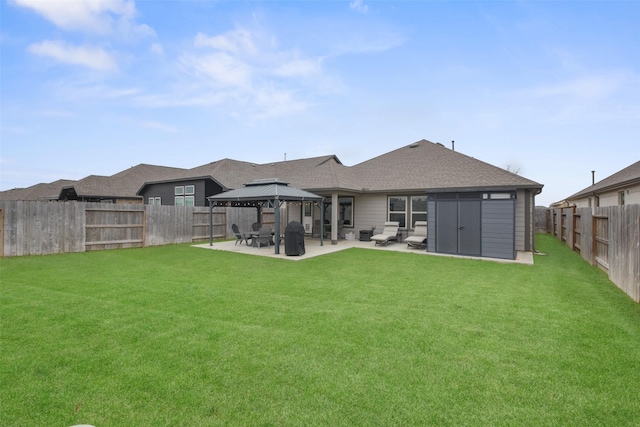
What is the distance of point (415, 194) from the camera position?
14.6 m

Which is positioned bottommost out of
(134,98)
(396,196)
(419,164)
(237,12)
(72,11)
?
(396,196)

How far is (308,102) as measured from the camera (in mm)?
15750

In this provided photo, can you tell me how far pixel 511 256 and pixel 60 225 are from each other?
15895 mm

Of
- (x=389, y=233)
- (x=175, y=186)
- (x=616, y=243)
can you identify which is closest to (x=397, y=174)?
(x=389, y=233)

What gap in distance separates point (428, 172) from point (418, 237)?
392 centimetres

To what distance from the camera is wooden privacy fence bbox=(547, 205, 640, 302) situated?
18.4 feet

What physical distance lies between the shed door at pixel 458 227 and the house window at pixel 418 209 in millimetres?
2951

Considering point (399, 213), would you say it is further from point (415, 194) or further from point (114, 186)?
point (114, 186)

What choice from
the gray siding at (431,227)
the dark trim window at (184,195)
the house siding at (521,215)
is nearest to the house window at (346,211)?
the gray siding at (431,227)

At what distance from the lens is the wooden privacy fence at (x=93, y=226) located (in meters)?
10.4

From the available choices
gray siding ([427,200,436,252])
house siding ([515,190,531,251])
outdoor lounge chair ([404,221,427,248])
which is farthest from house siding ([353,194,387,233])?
house siding ([515,190,531,251])

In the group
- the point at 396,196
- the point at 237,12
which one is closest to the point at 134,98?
the point at 237,12

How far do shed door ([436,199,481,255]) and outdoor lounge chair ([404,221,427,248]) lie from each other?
0.96m

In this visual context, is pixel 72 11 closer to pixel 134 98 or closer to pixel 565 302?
pixel 134 98
